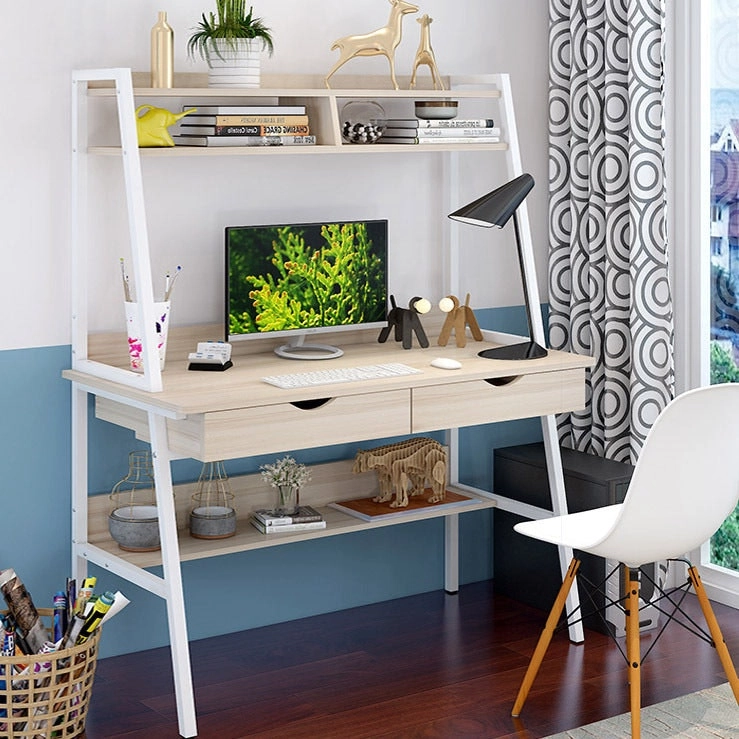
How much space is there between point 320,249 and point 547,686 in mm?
1239

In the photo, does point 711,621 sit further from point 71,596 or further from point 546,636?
point 71,596

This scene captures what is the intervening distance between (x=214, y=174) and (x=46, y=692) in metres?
1.35

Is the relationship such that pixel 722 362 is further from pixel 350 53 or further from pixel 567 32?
pixel 350 53

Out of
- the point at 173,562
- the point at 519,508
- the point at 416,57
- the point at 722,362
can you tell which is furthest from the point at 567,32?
the point at 173,562

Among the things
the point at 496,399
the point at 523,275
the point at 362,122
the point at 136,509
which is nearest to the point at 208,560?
the point at 136,509

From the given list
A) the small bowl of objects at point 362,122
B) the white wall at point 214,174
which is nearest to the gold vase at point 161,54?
the white wall at point 214,174

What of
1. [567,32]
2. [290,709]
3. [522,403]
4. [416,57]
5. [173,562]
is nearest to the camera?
[173,562]

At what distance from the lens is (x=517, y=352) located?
3.27 metres

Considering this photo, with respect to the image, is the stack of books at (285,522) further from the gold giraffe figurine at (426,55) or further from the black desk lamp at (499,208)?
the gold giraffe figurine at (426,55)

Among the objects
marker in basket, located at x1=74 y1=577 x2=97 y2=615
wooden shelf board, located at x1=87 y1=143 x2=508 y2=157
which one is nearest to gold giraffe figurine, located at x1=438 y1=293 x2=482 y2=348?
wooden shelf board, located at x1=87 y1=143 x2=508 y2=157

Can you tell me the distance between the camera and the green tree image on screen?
317 centimetres

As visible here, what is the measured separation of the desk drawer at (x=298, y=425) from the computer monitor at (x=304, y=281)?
1.25 ft

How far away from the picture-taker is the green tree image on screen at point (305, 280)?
3.17 m

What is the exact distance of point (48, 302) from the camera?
306cm
